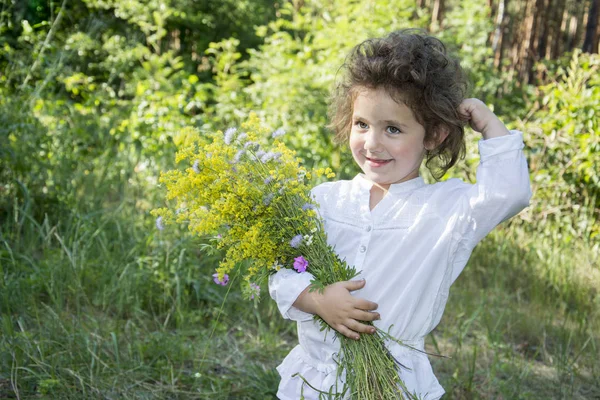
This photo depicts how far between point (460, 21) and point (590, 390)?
6.08m

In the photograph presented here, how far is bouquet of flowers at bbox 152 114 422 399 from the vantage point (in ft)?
5.63

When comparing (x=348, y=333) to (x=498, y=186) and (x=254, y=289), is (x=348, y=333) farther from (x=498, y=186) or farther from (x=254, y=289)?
(x=498, y=186)

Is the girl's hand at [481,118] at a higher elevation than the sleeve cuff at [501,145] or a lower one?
higher

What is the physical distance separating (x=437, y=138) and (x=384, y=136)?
0.20 metres

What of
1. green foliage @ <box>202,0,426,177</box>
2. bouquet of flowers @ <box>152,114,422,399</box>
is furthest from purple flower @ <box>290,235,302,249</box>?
green foliage @ <box>202,0,426,177</box>

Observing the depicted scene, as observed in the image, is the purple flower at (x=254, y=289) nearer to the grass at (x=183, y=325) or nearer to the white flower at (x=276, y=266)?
the white flower at (x=276, y=266)

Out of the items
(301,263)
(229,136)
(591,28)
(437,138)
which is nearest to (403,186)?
(437,138)

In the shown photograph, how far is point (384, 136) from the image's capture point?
1809 mm

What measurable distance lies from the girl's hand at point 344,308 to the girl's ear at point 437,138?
1.59ft

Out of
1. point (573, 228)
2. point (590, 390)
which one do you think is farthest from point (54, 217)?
point (573, 228)

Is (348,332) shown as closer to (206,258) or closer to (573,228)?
(206,258)

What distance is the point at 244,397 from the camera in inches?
104

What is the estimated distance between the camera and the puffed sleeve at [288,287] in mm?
1739

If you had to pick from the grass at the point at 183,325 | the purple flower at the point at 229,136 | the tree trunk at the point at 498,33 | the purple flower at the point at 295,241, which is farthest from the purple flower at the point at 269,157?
the tree trunk at the point at 498,33
